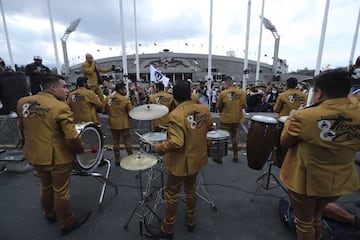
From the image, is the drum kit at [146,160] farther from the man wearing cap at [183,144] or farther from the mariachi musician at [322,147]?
the mariachi musician at [322,147]

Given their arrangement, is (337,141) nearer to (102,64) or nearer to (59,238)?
(59,238)

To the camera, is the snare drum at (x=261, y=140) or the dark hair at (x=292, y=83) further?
the dark hair at (x=292, y=83)

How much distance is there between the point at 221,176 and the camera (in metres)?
4.50

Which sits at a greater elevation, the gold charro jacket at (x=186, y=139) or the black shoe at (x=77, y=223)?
the gold charro jacket at (x=186, y=139)

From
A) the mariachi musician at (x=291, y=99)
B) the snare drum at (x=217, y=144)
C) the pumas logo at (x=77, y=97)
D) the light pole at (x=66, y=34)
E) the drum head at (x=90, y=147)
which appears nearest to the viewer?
the drum head at (x=90, y=147)

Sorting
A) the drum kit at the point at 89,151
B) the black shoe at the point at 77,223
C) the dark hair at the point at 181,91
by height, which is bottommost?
the black shoe at the point at 77,223

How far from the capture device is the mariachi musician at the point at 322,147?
1.74 meters

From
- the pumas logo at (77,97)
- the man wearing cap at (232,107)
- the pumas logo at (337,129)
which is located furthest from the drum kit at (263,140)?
the pumas logo at (77,97)

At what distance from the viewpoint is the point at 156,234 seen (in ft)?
9.16

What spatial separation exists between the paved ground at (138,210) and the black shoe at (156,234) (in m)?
0.10

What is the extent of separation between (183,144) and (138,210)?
1.74 meters

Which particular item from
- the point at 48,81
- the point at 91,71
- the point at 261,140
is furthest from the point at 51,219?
the point at 91,71

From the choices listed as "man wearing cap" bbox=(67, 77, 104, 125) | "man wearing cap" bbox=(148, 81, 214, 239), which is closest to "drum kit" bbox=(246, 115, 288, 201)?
"man wearing cap" bbox=(148, 81, 214, 239)

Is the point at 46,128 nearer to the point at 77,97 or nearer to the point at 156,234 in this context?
the point at 156,234
